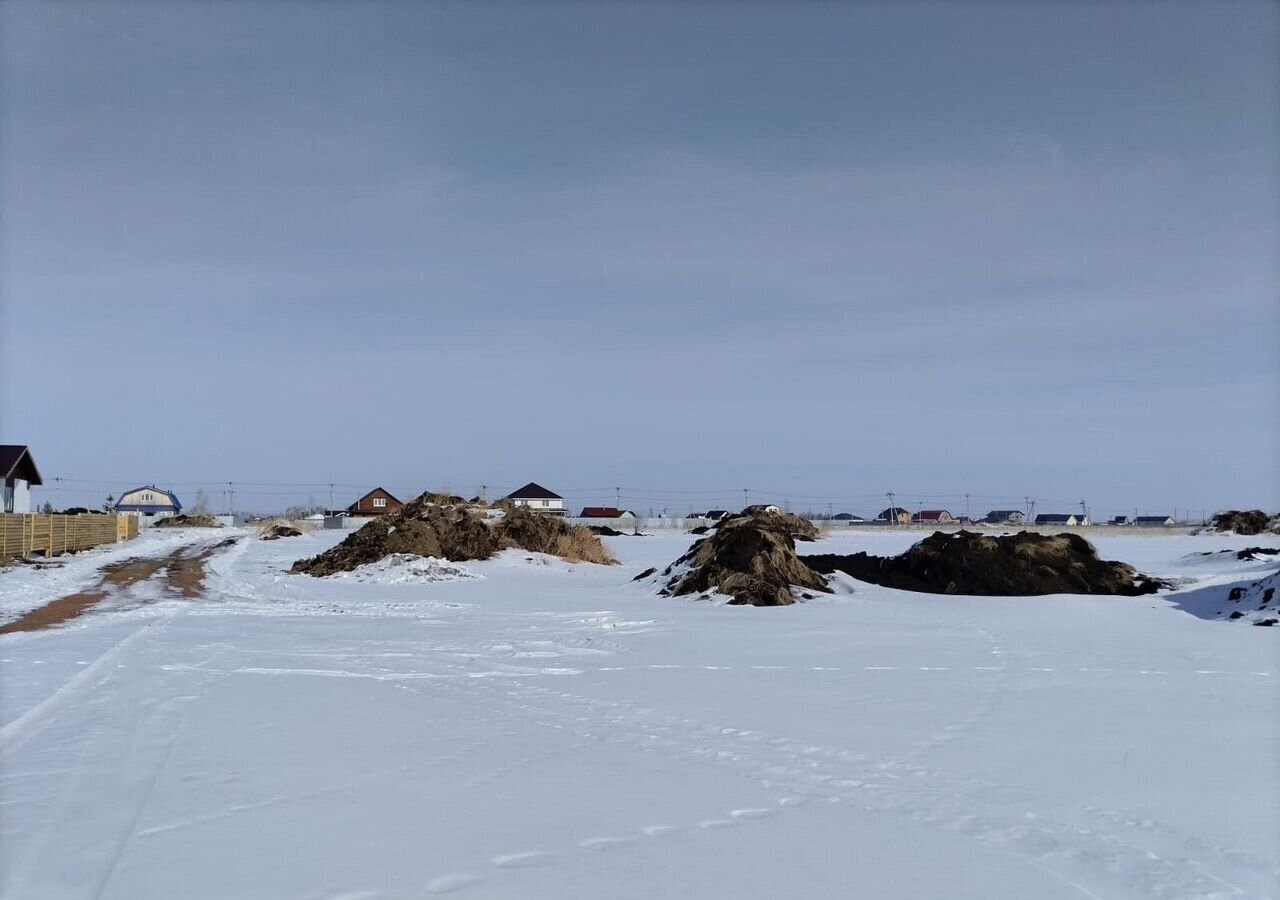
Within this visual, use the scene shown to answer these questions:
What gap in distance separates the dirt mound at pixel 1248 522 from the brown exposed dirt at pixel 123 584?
42.7m

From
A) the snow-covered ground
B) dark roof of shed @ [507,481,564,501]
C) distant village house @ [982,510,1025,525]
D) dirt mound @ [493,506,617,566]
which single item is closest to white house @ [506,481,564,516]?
dark roof of shed @ [507,481,564,501]

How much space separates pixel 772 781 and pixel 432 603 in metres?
13.8

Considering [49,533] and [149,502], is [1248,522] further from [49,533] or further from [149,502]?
[149,502]

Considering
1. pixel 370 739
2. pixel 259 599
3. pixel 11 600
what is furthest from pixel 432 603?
pixel 370 739

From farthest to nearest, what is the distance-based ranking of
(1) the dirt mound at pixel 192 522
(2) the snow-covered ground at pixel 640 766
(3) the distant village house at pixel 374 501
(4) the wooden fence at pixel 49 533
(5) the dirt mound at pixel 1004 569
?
1. (3) the distant village house at pixel 374 501
2. (1) the dirt mound at pixel 192 522
3. (4) the wooden fence at pixel 49 533
4. (5) the dirt mound at pixel 1004 569
5. (2) the snow-covered ground at pixel 640 766

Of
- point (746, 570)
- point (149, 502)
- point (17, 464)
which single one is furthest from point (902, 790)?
point (149, 502)

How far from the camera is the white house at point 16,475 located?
50062 millimetres

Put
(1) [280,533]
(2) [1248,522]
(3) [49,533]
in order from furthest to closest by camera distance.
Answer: (1) [280,533]
(2) [1248,522]
(3) [49,533]

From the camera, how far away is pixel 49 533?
35.6 m

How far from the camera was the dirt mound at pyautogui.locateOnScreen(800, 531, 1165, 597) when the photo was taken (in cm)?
1858

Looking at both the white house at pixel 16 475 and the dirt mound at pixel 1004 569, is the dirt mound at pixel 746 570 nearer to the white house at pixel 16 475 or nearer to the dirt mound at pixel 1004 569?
the dirt mound at pixel 1004 569

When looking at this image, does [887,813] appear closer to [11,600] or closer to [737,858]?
[737,858]

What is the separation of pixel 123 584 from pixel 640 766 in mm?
19883

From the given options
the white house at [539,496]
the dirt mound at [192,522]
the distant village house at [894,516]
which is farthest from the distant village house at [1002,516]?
the dirt mound at [192,522]
